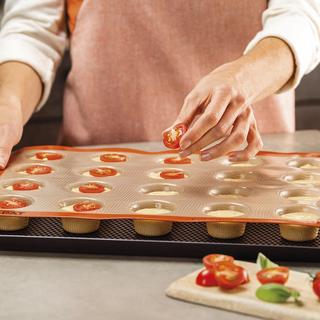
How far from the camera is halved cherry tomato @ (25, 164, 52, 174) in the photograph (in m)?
1.79

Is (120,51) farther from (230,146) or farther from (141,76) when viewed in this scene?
(230,146)

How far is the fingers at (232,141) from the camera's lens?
5.53 ft

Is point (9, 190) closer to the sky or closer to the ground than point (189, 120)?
closer to the ground

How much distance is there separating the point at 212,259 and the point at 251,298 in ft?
0.35

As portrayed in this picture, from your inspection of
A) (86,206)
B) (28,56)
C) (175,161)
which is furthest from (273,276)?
(28,56)

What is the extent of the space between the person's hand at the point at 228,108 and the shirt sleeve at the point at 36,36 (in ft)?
2.23

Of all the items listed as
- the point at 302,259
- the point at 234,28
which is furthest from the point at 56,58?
the point at 302,259

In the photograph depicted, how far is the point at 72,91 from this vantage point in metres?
2.45

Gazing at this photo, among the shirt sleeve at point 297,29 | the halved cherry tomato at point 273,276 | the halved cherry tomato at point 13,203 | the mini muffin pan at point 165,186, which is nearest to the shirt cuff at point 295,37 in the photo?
the shirt sleeve at point 297,29

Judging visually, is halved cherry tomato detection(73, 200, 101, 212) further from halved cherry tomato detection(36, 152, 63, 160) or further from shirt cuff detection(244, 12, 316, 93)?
shirt cuff detection(244, 12, 316, 93)

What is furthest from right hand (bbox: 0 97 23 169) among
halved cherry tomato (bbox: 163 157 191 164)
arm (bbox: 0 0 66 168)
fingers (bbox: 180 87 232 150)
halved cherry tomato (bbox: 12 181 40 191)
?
fingers (bbox: 180 87 232 150)

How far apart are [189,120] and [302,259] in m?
0.41

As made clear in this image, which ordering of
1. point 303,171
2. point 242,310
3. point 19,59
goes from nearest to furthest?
point 242,310 → point 303,171 → point 19,59

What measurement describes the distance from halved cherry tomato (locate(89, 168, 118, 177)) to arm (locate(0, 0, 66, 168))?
0.31 meters
